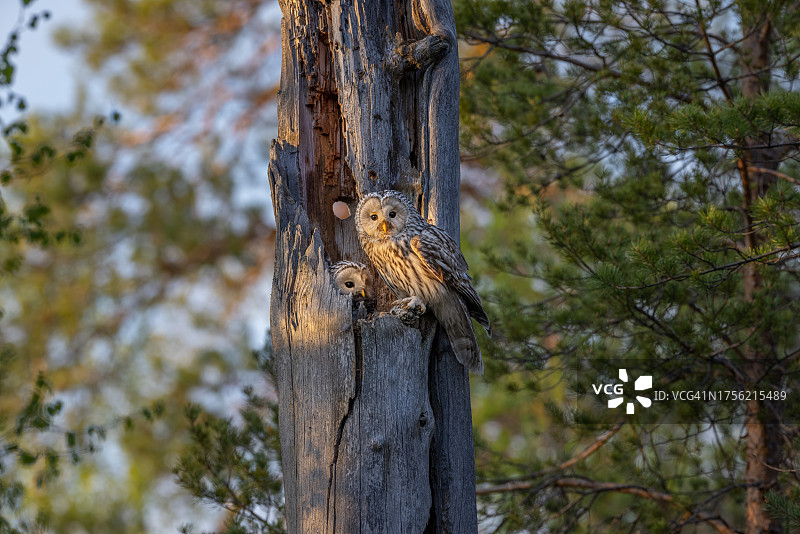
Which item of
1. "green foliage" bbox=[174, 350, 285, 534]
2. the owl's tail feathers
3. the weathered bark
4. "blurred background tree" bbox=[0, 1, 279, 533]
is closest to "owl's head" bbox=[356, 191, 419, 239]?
the owl's tail feathers

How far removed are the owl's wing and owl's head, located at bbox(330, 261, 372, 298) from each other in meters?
0.30

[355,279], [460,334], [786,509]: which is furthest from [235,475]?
[786,509]

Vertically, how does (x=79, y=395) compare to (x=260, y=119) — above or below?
below

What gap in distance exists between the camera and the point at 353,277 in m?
3.49

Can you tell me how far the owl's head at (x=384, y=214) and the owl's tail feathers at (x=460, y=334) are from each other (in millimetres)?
411

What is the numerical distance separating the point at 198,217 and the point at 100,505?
14.8 feet

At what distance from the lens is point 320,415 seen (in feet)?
9.93

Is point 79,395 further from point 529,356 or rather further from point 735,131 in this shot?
point 735,131

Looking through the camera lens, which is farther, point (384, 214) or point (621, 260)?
point (621, 260)

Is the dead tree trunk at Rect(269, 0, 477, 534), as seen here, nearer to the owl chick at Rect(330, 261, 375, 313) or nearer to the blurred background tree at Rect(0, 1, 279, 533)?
the owl chick at Rect(330, 261, 375, 313)

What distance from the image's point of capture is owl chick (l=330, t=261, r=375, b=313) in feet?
11.2

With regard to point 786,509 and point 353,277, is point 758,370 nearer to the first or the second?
point 786,509

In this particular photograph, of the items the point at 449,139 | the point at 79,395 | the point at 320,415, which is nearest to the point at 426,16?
the point at 449,139

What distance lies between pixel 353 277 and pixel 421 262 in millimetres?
339
